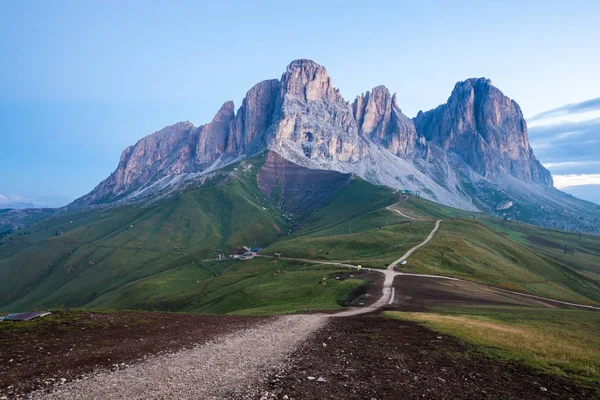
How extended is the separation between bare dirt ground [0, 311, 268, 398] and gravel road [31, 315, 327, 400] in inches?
53.9

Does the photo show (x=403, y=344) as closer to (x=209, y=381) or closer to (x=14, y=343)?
(x=209, y=381)

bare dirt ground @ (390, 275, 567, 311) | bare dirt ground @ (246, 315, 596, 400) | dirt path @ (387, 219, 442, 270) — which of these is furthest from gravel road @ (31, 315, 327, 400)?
dirt path @ (387, 219, 442, 270)

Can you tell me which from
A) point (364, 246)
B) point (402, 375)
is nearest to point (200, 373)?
point (402, 375)

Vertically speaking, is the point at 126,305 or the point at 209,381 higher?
the point at 209,381

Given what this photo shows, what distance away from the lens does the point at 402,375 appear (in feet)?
65.6

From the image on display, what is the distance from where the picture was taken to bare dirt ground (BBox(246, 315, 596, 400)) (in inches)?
679

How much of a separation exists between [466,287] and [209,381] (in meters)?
74.5

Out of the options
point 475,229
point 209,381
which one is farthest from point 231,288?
point 475,229

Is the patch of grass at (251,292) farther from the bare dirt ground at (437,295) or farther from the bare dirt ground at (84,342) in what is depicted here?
the bare dirt ground at (84,342)

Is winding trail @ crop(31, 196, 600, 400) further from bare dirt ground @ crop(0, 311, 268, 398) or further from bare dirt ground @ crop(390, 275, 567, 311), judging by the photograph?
bare dirt ground @ crop(390, 275, 567, 311)

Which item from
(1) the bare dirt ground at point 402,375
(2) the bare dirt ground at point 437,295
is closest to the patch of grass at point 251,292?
(2) the bare dirt ground at point 437,295

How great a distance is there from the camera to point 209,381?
61.1 feet

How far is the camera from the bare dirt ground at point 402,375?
17250 mm

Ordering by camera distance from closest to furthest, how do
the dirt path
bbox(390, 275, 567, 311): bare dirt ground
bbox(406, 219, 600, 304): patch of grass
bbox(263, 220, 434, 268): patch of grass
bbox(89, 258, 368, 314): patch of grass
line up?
bbox(390, 275, 567, 311): bare dirt ground < bbox(89, 258, 368, 314): patch of grass < bbox(406, 219, 600, 304): patch of grass < the dirt path < bbox(263, 220, 434, 268): patch of grass
